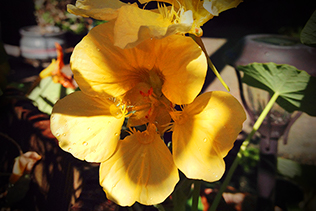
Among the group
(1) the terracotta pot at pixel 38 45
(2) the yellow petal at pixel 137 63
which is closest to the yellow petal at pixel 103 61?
(2) the yellow petal at pixel 137 63

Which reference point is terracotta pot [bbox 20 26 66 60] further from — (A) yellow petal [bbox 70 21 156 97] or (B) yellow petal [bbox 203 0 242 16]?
(B) yellow petal [bbox 203 0 242 16]

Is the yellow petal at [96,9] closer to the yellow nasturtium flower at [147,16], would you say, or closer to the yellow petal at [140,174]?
the yellow nasturtium flower at [147,16]

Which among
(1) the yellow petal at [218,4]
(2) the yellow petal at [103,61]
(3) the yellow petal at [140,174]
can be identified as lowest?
(3) the yellow petal at [140,174]

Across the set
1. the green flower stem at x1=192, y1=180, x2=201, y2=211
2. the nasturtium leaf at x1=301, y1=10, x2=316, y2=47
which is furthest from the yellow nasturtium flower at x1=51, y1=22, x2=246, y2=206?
the nasturtium leaf at x1=301, y1=10, x2=316, y2=47

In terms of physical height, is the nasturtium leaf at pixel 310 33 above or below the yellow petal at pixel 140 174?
above

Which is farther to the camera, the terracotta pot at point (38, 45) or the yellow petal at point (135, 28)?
the terracotta pot at point (38, 45)

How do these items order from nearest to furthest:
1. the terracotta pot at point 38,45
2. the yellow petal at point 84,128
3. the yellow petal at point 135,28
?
the yellow petal at point 135,28 → the yellow petal at point 84,128 → the terracotta pot at point 38,45

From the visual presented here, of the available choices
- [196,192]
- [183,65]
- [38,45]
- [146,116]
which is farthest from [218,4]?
[38,45]
